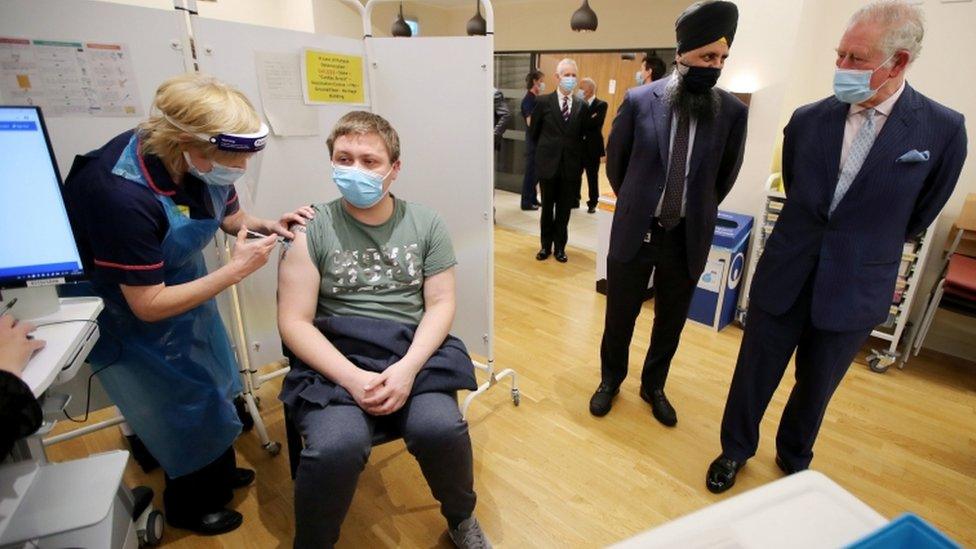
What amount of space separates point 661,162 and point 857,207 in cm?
61

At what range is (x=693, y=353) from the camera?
2.71 metres

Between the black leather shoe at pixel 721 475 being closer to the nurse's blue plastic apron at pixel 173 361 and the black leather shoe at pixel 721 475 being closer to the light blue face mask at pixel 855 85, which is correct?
the light blue face mask at pixel 855 85

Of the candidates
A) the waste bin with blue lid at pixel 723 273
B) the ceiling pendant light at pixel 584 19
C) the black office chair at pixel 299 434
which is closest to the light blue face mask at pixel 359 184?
the black office chair at pixel 299 434

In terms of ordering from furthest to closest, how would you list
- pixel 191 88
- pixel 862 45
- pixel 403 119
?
pixel 403 119, pixel 862 45, pixel 191 88

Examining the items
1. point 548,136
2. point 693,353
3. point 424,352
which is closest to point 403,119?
point 424,352

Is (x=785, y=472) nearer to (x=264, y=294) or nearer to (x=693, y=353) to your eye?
(x=693, y=353)

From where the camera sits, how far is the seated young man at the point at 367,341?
127 cm

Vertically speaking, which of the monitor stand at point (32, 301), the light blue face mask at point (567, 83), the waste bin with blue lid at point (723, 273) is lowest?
the waste bin with blue lid at point (723, 273)

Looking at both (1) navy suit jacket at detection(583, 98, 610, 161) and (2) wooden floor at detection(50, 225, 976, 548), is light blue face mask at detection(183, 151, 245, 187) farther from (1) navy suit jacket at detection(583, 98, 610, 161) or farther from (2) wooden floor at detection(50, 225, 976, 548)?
(1) navy suit jacket at detection(583, 98, 610, 161)

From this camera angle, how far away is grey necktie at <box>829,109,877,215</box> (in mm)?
1371

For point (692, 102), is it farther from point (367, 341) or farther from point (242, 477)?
point (242, 477)

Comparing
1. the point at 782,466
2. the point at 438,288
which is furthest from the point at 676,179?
the point at 782,466

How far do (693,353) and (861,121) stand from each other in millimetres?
1585

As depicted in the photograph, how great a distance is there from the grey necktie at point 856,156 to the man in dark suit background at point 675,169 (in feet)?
→ 1.38
